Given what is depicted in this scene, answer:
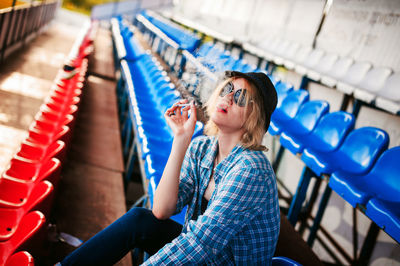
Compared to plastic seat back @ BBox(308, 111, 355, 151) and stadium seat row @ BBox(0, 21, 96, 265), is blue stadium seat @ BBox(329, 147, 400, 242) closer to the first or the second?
plastic seat back @ BBox(308, 111, 355, 151)

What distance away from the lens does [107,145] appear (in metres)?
3.54

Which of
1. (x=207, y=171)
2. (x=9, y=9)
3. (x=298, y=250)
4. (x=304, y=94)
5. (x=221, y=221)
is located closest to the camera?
(x=221, y=221)

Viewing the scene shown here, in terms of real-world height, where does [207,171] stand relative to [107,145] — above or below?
above

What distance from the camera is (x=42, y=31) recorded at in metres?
10.8

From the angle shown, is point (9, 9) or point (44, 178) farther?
point (9, 9)

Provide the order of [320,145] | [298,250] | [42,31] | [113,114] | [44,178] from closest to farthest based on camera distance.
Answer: [298,250], [44,178], [320,145], [113,114], [42,31]

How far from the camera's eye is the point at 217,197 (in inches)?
42.3

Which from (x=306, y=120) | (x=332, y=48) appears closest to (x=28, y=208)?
(x=306, y=120)

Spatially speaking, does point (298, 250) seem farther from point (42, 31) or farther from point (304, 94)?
point (42, 31)

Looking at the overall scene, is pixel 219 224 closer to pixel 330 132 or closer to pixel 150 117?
pixel 330 132

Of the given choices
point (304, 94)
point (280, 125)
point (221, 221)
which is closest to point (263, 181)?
point (221, 221)

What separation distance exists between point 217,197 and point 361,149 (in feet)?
5.31

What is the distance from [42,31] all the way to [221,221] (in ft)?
37.7

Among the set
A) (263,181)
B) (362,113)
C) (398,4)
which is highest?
(398,4)
